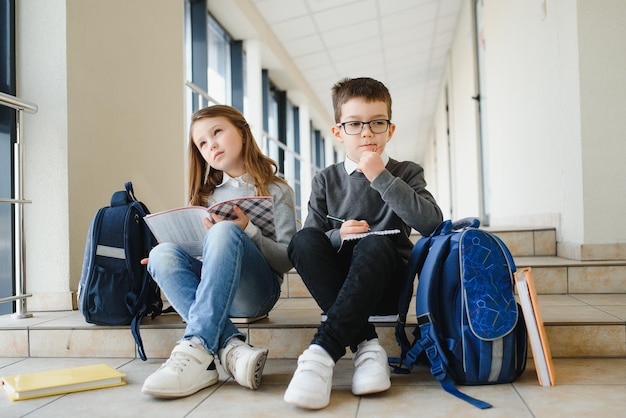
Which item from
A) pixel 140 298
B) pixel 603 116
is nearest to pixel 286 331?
pixel 140 298

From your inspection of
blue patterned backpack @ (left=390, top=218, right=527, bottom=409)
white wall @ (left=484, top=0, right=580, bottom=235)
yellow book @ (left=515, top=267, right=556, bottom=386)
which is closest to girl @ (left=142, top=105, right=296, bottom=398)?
blue patterned backpack @ (left=390, top=218, right=527, bottom=409)

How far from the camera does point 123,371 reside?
1.63 metres

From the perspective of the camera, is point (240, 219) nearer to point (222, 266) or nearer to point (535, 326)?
point (222, 266)

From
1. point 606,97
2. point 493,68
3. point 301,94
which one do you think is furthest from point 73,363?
point 301,94

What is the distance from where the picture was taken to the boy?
1.28m

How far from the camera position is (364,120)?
1573 mm

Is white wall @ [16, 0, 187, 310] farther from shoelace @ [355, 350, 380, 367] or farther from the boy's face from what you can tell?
shoelace @ [355, 350, 380, 367]

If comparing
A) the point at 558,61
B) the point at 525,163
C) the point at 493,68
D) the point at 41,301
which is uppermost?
the point at 493,68

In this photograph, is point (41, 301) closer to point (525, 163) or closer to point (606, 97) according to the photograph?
point (606, 97)

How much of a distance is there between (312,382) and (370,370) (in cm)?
17

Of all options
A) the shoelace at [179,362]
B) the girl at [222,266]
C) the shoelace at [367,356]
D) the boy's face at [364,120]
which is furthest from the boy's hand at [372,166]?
the shoelace at [179,362]

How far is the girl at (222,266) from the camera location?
1.37 metres

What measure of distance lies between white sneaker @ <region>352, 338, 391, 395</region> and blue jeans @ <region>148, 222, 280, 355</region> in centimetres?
34

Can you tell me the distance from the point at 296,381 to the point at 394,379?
1.16 ft
